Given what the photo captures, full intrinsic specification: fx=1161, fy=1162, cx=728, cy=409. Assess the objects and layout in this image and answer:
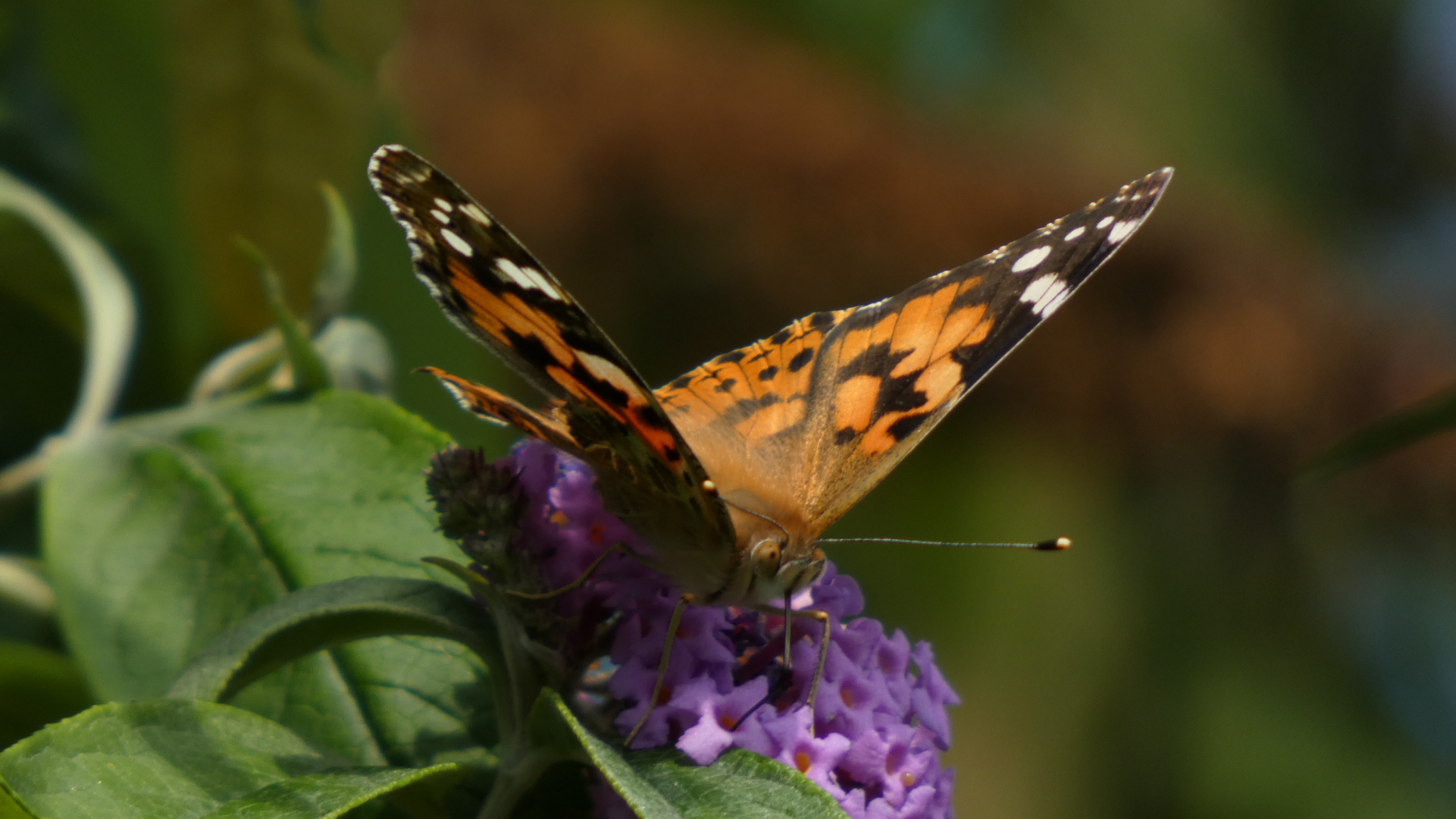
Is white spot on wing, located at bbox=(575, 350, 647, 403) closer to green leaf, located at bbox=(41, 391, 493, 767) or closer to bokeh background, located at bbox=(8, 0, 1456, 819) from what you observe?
green leaf, located at bbox=(41, 391, 493, 767)

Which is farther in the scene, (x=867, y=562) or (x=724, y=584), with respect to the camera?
(x=867, y=562)

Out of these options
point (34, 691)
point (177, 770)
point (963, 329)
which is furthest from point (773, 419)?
point (34, 691)

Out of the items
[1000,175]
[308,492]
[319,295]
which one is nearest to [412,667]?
[308,492]

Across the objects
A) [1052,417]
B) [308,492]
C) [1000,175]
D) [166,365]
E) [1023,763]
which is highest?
[166,365]

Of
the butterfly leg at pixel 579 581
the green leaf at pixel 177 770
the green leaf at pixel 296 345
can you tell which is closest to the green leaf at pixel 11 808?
the green leaf at pixel 177 770

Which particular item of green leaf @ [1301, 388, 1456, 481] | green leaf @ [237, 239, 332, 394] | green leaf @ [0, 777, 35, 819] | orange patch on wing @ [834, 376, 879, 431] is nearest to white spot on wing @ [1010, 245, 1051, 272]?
orange patch on wing @ [834, 376, 879, 431]

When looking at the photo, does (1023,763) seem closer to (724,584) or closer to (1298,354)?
(1298,354)
